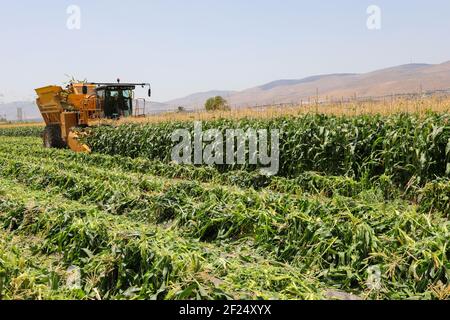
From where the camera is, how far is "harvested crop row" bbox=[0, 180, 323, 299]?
11.1ft

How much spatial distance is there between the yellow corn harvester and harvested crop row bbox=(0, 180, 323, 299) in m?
11.7

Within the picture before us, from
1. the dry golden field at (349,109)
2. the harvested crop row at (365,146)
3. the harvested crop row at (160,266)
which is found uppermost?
the dry golden field at (349,109)

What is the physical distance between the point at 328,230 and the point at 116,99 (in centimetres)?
1424

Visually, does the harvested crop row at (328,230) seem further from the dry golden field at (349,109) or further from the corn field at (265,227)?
the dry golden field at (349,109)

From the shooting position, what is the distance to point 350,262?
163 inches

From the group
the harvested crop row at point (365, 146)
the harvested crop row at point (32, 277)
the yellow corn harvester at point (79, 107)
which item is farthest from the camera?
the yellow corn harvester at point (79, 107)

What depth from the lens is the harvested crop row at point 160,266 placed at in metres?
3.39

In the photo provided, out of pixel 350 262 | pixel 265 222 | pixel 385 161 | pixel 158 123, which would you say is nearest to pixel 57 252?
pixel 265 222

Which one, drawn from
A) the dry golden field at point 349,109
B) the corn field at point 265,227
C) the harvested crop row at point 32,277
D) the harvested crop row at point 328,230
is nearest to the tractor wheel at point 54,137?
the dry golden field at point 349,109

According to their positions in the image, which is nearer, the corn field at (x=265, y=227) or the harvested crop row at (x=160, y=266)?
the harvested crop row at (x=160, y=266)

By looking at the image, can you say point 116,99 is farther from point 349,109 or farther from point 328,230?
point 328,230

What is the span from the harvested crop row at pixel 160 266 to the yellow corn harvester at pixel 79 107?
11.7 m
